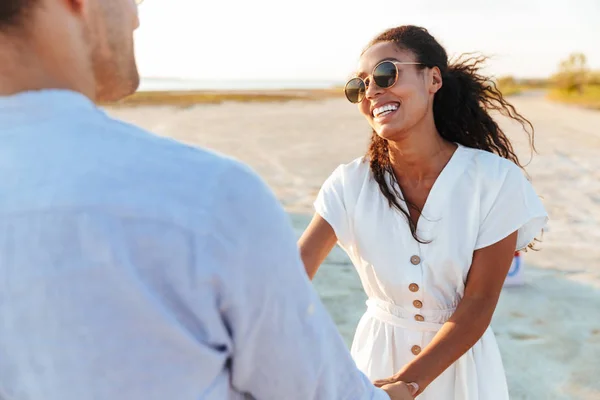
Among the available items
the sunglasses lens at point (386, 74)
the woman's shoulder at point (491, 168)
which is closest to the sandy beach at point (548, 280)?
the woman's shoulder at point (491, 168)

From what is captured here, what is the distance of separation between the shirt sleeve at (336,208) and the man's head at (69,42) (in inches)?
51.0

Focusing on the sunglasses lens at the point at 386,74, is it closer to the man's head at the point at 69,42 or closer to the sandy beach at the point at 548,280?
the man's head at the point at 69,42

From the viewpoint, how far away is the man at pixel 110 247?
72 centimetres

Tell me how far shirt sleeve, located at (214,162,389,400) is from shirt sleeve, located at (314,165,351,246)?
121 centimetres

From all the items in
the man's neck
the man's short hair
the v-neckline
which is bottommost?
the v-neckline

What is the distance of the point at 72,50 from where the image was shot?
31.6 inches

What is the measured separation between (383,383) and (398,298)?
0.35m

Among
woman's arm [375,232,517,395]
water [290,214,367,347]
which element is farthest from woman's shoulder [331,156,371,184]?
water [290,214,367,347]

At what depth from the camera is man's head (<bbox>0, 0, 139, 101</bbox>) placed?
0.77 meters

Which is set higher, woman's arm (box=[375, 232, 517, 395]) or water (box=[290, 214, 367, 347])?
woman's arm (box=[375, 232, 517, 395])

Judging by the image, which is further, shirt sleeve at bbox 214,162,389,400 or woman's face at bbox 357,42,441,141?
woman's face at bbox 357,42,441,141

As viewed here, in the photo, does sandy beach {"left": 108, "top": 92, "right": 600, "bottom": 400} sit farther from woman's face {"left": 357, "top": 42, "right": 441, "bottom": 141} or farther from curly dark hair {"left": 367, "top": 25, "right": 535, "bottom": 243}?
woman's face {"left": 357, "top": 42, "right": 441, "bottom": 141}

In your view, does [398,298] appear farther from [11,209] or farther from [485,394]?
[11,209]

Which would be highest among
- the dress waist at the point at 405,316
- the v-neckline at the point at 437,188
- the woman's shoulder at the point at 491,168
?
the woman's shoulder at the point at 491,168
